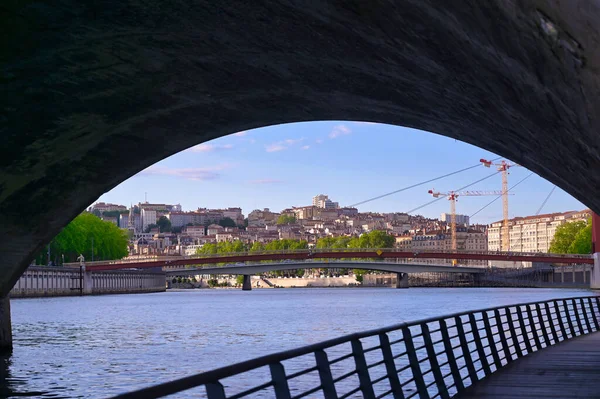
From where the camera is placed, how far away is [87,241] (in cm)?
12275

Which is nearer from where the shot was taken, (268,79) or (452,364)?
(452,364)

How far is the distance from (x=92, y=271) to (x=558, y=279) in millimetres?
85847

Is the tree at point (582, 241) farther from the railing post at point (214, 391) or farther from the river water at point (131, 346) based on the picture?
the railing post at point (214, 391)

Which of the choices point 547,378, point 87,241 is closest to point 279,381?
point 547,378

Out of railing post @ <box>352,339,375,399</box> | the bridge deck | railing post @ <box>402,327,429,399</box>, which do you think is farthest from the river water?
railing post @ <box>352,339,375,399</box>

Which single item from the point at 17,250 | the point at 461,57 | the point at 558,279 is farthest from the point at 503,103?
the point at 558,279

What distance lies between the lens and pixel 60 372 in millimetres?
22891

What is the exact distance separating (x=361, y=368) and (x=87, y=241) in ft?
390

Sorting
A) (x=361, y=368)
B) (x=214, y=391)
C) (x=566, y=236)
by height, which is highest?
(x=214, y=391)

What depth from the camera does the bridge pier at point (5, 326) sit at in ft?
73.0

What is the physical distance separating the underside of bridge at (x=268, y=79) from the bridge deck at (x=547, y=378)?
94.6 inches

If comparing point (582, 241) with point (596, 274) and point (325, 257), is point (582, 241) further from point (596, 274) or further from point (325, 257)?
point (325, 257)

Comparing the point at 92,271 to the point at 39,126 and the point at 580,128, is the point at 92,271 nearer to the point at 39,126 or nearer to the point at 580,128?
the point at 39,126

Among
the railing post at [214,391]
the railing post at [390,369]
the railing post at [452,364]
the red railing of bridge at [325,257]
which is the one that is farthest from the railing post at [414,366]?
the red railing of bridge at [325,257]
